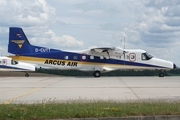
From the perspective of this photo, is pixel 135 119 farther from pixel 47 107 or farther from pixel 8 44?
pixel 8 44

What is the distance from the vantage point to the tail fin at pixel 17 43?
33594 millimetres

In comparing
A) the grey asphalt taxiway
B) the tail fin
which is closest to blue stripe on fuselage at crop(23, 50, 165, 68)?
the tail fin

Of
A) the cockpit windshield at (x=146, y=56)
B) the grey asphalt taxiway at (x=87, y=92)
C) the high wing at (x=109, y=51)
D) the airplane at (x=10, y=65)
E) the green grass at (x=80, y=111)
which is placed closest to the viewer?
the green grass at (x=80, y=111)

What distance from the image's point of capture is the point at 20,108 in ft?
34.0

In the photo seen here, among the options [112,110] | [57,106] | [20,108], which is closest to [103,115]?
[112,110]

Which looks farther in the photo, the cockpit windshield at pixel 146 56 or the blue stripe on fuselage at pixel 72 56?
the cockpit windshield at pixel 146 56

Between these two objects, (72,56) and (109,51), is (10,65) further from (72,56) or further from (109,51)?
(109,51)

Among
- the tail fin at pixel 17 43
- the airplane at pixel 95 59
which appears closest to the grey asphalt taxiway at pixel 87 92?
the airplane at pixel 95 59

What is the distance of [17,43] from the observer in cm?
3381

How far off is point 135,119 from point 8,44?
2672 cm

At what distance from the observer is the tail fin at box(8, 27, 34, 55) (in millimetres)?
33594

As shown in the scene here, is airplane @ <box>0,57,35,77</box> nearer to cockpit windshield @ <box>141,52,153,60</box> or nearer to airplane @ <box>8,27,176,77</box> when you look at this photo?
airplane @ <box>8,27,176,77</box>

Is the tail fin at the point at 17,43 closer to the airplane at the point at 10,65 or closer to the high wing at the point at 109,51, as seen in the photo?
the airplane at the point at 10,65

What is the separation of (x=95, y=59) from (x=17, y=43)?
8.40 m
